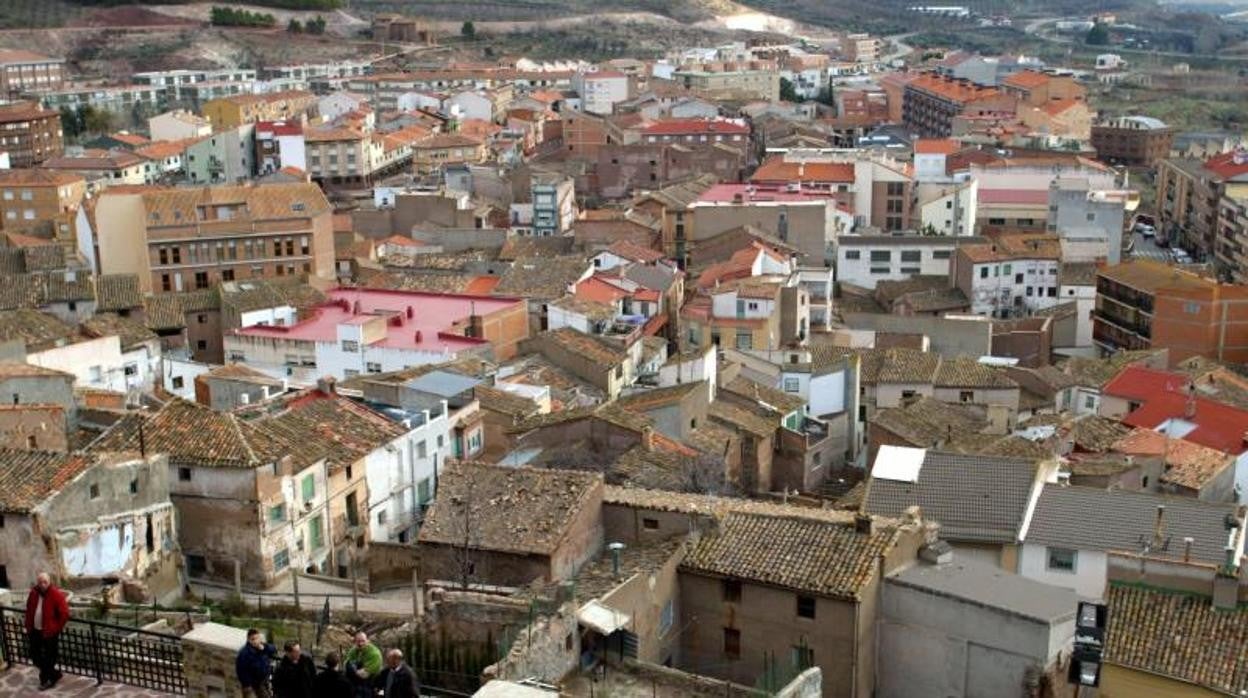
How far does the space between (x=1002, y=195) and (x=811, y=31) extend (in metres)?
126

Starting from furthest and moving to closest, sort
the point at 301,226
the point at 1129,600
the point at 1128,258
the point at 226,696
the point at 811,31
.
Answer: the point at 811,31 < the point at 1128,258 < the point at 301,226 < the point at 1129,600 < the point at 226,696

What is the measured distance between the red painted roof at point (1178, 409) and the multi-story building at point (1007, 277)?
539 inches

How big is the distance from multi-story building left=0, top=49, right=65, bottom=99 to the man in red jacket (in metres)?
108


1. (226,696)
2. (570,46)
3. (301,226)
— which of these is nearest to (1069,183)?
(301,226)

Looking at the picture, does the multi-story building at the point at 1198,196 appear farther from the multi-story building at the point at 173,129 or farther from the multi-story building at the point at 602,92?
the multi-story building at the point at 173,129

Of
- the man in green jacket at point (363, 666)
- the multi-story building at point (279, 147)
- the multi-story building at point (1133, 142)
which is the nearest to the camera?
the man in green jacket at point (363, 666)

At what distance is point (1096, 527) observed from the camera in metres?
22.7

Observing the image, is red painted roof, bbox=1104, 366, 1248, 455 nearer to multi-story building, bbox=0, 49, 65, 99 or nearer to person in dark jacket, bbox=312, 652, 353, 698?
person in dark jacket, bbox=312, 652, 353, 698

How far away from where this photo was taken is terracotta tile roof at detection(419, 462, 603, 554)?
2045 centimetres

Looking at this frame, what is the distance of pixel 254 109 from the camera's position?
319 ft

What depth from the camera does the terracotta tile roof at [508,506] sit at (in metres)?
20.5

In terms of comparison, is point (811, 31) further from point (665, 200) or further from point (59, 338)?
point (59, 338)

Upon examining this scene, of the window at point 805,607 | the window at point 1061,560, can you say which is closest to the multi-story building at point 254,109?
the window at point 1061,560

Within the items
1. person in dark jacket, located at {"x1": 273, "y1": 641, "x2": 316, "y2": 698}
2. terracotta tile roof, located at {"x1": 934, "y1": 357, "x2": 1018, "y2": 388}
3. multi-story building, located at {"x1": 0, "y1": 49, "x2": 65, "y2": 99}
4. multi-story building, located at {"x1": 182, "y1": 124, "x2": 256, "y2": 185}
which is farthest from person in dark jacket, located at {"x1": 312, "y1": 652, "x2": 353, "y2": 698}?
multi-story building, located at {"x1": 0, "y1": 49, "x2": 65, "y2": 99}
